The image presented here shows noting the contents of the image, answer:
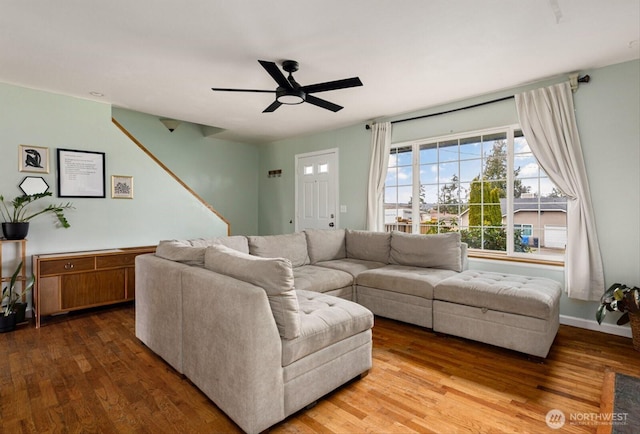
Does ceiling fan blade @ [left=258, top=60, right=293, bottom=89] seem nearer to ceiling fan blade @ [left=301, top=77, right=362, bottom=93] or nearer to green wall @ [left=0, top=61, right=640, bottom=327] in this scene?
ceiling fan blade @ [left=301, top=77, right=362, bottom=93]

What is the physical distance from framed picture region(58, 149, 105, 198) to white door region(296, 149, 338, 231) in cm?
311

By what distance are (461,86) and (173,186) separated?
4.00 meters

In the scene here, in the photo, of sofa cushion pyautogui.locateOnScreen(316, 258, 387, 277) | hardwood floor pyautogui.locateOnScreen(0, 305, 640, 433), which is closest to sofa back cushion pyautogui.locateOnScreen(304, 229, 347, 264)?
sofa cushion pyautogui.locateOnScreen(316, 258, 387, 277)

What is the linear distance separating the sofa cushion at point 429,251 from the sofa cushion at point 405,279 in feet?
0.31

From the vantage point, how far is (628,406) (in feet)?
6.47

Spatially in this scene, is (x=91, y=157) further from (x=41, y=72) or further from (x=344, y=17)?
(x=344, y=17)

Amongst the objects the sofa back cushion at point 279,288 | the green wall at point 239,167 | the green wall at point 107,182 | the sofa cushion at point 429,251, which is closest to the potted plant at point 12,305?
the green wall at point 107,182

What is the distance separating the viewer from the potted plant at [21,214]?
11.0ft

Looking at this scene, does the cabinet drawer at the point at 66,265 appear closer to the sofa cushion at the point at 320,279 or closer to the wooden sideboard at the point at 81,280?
the wooden sideboard at the point at 81,280

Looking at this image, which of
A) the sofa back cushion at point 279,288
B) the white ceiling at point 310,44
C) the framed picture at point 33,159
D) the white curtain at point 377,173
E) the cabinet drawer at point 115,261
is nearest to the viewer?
the sofa back cushion at point 279,288

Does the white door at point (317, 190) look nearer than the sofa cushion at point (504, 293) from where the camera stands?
No

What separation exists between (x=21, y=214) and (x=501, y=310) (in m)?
4.96

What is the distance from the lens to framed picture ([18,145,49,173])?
3623 millimetres

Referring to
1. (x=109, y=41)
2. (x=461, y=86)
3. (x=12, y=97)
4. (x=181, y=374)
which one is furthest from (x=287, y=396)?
(x=12, y=97)
